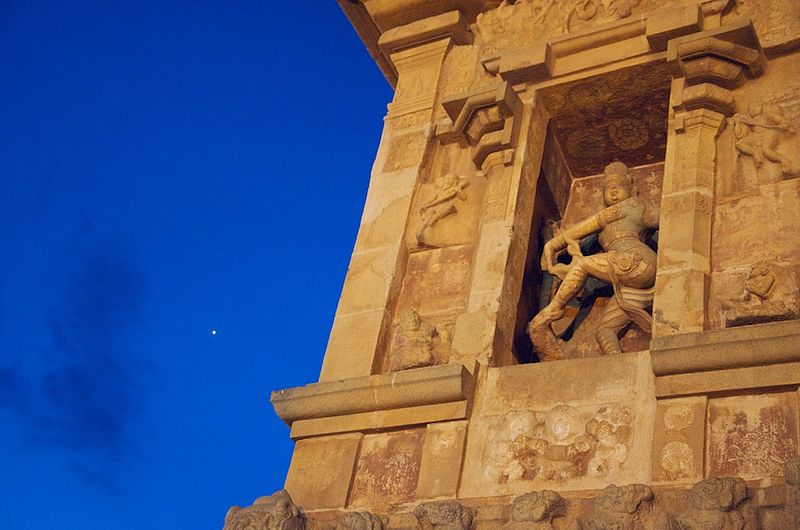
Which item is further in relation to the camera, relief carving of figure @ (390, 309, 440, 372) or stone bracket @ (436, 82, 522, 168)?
stone bracket @ (436, 82, 522, 168)

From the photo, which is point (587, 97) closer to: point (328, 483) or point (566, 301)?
point (566, 301)

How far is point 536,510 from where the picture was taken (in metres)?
6.19

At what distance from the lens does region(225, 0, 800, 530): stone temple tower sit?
639cm

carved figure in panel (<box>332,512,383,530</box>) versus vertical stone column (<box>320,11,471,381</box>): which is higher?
vertical stone column (<box>320,11,471,381</box>)

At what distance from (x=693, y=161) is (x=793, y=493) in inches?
121

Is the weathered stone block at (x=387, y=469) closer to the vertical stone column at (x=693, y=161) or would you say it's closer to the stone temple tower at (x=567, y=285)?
the stone temple tower at (x=567, y=285)

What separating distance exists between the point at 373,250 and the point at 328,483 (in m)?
2.13

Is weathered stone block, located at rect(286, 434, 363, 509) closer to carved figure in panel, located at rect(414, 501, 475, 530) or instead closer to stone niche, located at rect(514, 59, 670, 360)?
carved figure in panel, located at rect(414, 501, 475, 530)

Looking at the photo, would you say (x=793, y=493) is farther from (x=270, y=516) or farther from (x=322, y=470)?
(x=322, y=470)

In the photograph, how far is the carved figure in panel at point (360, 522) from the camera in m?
6.61

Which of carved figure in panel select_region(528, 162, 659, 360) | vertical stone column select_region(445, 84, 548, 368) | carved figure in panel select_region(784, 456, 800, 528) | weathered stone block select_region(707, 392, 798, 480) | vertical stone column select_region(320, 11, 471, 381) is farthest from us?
A: vertical stone column select_region(320, 11, 471, 381)

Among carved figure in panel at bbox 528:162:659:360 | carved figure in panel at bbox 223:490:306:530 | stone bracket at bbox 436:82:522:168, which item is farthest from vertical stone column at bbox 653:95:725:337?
carved figure in panel at bbox 223:490:306:530

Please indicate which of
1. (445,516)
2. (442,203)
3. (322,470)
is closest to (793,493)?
(445,516)

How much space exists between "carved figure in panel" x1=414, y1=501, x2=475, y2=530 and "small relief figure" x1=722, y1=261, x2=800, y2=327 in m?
1.93
